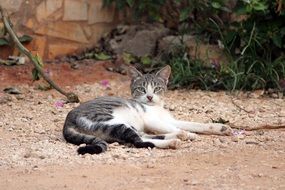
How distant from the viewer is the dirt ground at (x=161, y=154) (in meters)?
4.47

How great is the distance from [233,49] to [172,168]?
152 inches

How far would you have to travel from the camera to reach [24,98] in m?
7.68

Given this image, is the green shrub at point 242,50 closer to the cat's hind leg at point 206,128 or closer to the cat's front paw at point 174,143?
the cat's hind leg at point 206,128

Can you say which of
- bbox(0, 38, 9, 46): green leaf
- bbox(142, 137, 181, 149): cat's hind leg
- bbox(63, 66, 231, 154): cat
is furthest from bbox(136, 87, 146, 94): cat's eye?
bbox(0, 38, 9, 46): green leaf

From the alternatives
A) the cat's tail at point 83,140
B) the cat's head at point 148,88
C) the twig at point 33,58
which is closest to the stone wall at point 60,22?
the twig at point 33,58

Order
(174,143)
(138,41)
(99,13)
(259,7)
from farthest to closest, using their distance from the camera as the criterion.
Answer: (99,13), (138,41), (259,7), (174,143)

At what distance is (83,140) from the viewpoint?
542 centimetres

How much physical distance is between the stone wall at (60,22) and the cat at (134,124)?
9.25 ft

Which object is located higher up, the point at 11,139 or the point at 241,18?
the point at 241,18

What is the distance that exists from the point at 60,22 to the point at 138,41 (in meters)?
1.04

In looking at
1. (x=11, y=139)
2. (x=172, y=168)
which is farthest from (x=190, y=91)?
(x=172, y=168)

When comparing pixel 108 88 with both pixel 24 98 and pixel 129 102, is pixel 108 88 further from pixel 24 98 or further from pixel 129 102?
pixel 129 102

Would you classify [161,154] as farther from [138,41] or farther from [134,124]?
[138,41]

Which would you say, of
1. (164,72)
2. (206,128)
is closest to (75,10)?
(164,72)
